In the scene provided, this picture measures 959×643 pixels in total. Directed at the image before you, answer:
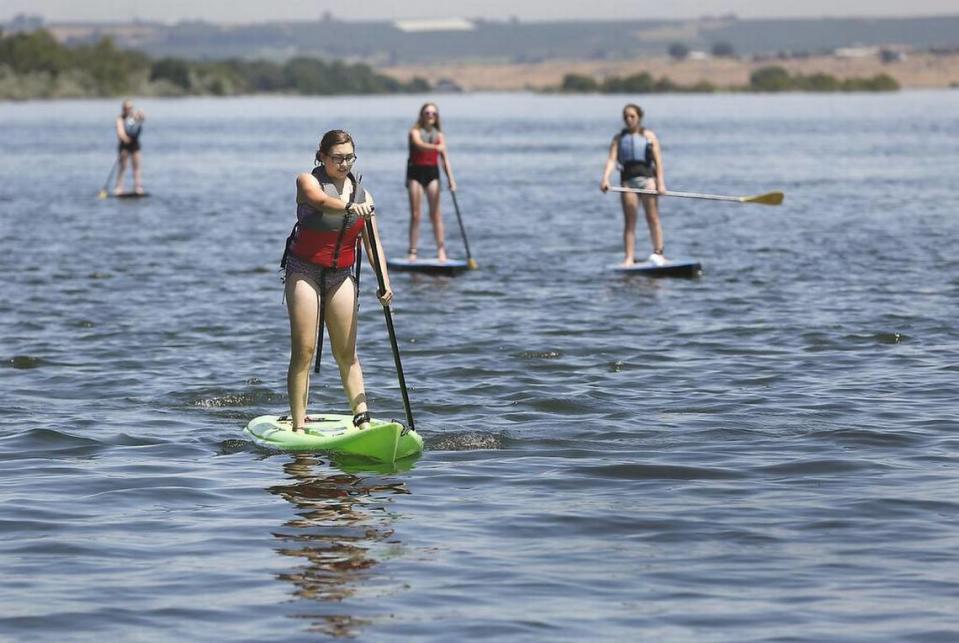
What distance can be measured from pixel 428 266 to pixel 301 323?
34.8 feet

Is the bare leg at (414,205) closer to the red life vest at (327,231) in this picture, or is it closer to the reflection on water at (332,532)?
the reflection on water at (332,532)

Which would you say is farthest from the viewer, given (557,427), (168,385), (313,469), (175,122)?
(175,122)

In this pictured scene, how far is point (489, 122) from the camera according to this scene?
10162 cm

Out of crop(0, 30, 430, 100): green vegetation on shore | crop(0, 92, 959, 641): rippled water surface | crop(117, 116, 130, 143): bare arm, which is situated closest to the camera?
crop(0, 92, 959, 641): rippled water surface

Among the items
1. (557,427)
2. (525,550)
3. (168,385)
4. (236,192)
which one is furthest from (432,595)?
(236,192)

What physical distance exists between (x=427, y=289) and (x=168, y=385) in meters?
6.70

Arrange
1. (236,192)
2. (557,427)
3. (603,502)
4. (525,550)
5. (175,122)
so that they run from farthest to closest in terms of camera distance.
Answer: (175,122) < (236,192) < (557,427) < (603,502) < (525,550)

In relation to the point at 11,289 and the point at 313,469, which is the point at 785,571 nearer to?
the point at 313,469

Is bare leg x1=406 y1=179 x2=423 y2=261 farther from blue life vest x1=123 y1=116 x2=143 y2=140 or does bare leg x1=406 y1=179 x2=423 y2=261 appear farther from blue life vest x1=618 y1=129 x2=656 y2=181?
blue life vest x1=123 y1=116 x2=143 y2=140

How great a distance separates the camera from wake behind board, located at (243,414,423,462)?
421 inches

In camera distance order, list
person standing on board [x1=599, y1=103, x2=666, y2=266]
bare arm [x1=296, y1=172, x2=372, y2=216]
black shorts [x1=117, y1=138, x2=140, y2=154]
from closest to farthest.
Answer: bare arm [x1=296, y1=172, x2=372, y2=216] < person standing on board [x1=599, y1=103, x2=666, y2=266] < black shorts [x1=117, y1=138, x2=140, y2=154]

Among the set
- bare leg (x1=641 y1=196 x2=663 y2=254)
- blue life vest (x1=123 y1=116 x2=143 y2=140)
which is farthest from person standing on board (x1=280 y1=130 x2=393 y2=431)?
blue life vest (x1=123 y1=116 x2=143 y2=140)

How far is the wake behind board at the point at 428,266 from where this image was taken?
21.2m

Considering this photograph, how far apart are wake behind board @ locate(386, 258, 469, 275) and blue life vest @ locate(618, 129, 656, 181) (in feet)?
8.13
